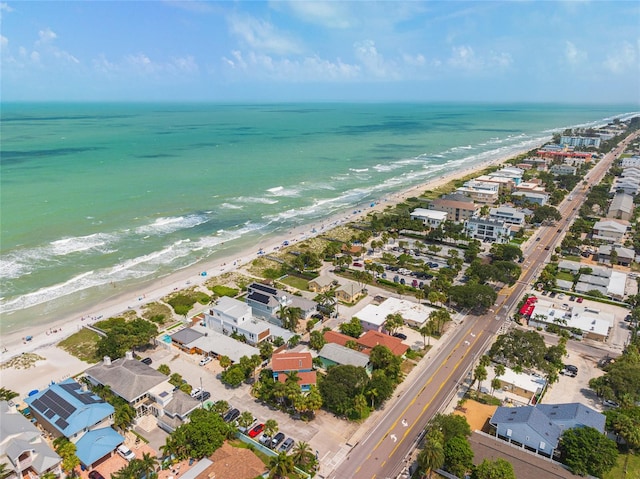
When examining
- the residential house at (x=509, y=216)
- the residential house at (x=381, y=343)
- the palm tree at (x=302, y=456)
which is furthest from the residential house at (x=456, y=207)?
the palm tree at (x=302, y=456)

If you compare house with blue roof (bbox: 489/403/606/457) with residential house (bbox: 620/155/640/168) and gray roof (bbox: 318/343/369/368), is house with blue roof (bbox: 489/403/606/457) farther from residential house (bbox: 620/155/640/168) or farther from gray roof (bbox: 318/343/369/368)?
residential house (bbox: 620/155/640/168)

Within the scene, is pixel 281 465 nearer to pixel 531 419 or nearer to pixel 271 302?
pixel 531 419

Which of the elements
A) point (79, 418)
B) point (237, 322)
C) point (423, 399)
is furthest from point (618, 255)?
point (79, 418)

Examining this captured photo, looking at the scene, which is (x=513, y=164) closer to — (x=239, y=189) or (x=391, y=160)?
(x=391, y=160)

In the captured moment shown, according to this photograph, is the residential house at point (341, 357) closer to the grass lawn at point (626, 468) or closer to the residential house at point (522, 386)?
the residential house at point (522, 386)

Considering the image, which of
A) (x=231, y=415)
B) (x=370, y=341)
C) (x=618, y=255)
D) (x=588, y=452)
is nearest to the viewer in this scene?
(x=588, y=452)

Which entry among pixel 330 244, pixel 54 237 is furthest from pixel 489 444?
pixel 54 237
